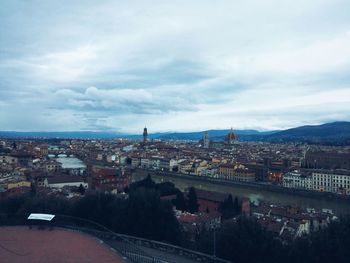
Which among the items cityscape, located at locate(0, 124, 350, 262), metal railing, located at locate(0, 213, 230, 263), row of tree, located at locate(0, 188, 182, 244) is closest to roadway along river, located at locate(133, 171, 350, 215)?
cityscape, located at locate(0, 124, 350, 262)

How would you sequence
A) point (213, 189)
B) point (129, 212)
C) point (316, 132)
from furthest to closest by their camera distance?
point (316, 132)
point (213, 189)
point (129, 212)

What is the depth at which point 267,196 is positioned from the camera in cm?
2902

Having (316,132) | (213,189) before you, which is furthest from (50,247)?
(316,132)

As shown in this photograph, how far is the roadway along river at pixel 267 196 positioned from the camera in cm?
2483

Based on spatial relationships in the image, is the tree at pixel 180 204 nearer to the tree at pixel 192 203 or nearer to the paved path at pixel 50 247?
the tree at pixel 192 203

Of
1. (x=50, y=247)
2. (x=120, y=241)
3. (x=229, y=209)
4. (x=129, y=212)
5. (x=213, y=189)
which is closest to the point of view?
(x=50, y=247)

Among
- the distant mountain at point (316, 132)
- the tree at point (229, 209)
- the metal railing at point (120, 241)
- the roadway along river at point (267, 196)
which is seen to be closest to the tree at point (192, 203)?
the tree at point (229, 209)

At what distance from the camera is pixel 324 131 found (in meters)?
120

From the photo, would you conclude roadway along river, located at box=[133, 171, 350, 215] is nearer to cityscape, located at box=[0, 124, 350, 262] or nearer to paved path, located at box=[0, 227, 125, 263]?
cityscape, located at box=[0, 124, 350, 262]

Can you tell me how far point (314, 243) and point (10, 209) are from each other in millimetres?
11186

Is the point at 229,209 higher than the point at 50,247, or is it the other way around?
the point at 50,247

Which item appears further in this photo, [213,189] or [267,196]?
[213,189]

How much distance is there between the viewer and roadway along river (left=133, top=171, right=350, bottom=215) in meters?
24.8

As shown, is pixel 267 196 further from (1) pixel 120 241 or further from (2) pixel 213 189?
(1) pixel 120 241
